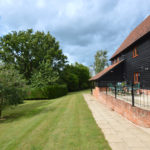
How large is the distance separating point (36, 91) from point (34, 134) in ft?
56.7

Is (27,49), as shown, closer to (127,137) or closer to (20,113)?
(20,113)

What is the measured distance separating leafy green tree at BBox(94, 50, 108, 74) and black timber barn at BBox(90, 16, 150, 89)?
29.9 m

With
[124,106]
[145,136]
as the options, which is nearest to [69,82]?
[124,106]

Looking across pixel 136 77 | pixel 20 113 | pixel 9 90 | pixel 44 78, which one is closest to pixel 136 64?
pixel 136 77

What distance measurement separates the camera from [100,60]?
→ 46000 mm

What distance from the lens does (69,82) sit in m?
38.3

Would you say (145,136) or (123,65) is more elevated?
(123,65)

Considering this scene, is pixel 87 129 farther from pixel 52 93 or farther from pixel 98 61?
pixel 98 61

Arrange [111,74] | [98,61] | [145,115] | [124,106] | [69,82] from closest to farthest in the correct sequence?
[145,115]
[124,106]
[111,74]
[69,82]
[98,61]

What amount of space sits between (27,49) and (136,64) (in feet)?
78.9

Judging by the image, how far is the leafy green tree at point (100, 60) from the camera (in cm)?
4581

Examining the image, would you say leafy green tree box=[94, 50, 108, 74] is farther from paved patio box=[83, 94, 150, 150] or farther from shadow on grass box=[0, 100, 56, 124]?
paved patio box=[83, 94, 150, 150]

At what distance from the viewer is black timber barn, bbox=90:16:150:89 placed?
10922 millimetres

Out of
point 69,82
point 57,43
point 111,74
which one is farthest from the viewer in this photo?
point 69,82
